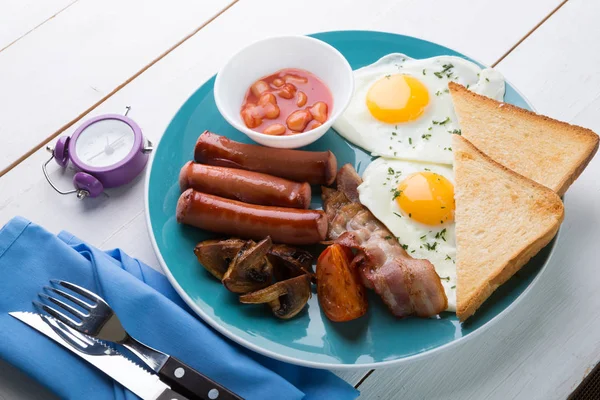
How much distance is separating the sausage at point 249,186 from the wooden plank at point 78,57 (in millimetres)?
942

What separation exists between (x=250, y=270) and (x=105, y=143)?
1012mm

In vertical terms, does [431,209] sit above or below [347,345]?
above

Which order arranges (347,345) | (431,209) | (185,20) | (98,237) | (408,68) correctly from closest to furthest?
(347,345), (431,209), (98,237), (408,68), (185,20)

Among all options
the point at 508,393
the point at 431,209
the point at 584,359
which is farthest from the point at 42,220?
the point at 584,359

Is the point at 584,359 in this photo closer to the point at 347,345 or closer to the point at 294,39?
the point at 347,345

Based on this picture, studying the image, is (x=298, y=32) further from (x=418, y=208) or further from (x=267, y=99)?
(x=418, y=208)

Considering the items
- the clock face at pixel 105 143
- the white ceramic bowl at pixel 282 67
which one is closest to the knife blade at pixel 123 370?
the clock face at pixel 105 143

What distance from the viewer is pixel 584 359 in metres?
2.39

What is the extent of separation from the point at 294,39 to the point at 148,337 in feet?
4.72

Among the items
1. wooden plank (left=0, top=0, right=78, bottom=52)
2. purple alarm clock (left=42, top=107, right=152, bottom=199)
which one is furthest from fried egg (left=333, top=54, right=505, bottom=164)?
wooden plank (left=0, top=0, right=78, bottom=52)

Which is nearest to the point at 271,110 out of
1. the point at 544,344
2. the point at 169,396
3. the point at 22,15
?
the point at 169,396

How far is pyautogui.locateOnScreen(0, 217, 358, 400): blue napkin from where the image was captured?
2199mm

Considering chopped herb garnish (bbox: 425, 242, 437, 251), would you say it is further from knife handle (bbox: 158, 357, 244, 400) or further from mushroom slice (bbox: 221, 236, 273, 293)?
knife handle (bbox: 158, 357, 244, 400)

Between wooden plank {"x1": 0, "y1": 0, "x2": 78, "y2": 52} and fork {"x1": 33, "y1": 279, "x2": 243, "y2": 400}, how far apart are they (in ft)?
5.54
